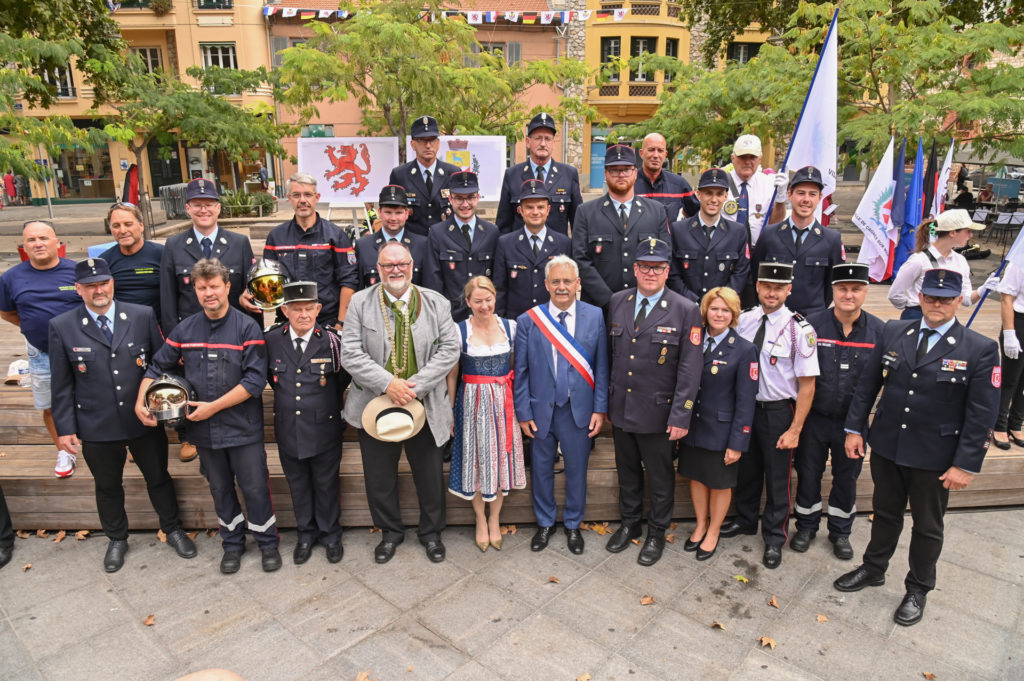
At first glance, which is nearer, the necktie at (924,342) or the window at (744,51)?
the necktie at (924,342)

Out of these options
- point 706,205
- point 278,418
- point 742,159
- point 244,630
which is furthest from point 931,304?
point 244,630

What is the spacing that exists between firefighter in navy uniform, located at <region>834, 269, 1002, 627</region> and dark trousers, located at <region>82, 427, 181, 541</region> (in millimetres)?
4800

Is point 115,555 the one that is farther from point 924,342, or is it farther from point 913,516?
point 924,342

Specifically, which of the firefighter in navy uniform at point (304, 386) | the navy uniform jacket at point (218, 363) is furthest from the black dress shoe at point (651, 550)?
the navy uniform jacket at point (218, 363)

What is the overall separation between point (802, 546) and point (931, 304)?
78.2 inches

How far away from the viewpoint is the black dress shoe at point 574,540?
496cm

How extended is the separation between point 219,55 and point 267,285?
102 feet

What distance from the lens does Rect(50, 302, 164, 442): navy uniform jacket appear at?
459 cm

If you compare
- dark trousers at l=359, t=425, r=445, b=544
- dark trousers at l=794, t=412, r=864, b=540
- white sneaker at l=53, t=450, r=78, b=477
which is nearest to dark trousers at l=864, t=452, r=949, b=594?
dark trousers at l=794, t=412, r=864, b=540

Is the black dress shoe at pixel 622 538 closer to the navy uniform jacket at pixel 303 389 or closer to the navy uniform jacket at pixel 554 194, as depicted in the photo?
the navy uniform jacket at pixel 303 389

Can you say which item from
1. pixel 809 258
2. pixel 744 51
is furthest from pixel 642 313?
pixel 744 51

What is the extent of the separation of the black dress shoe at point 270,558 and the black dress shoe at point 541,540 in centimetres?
182

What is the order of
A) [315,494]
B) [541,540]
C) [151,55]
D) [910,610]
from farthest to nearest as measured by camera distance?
[151,55] < [541,540] < [315,494] < [910,610]

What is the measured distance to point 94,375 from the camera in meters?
4.62
